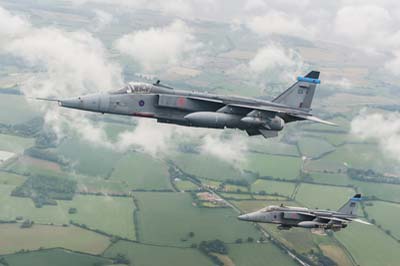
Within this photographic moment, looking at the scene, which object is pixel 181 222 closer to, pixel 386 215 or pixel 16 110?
pixel 386 215

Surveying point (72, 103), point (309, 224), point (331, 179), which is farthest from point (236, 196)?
point (72, 103)

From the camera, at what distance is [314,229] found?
48.8 metres

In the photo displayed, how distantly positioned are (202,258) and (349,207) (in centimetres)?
3204

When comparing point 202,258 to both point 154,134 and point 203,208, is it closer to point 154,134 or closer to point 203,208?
point 203,208

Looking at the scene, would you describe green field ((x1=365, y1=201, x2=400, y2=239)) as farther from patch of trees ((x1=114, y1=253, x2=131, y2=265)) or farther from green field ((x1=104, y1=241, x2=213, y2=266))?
patch of trees ((x1=114, y1=253, x2=131, y2=265))

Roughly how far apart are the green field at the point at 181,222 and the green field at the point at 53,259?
34.1 feet

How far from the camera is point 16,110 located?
154750 mm

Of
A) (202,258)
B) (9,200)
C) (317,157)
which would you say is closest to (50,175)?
(9,200)

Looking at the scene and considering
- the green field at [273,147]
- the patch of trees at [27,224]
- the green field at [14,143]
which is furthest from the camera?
the green field at [273,147]

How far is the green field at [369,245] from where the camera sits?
7894 centimetres

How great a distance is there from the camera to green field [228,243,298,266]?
7512 centimetres

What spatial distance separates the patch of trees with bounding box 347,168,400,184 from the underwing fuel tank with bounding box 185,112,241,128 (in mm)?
92860

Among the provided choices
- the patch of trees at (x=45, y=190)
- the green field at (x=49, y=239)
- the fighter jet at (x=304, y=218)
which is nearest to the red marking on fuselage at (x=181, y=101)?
the fighter jet at (x=304, y=218)

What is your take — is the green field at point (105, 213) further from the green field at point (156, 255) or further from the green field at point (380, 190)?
the green field at point (380, 190)
